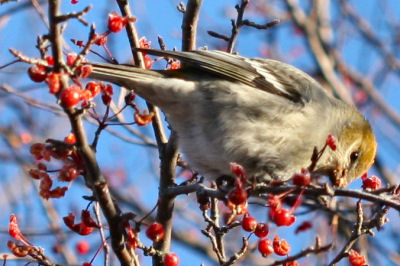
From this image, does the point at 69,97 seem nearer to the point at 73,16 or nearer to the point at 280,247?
the point at 73,16

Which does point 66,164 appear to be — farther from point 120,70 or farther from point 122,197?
point 122,197

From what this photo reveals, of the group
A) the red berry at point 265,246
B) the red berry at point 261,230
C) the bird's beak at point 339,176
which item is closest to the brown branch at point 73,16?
the red berry at point 261,230

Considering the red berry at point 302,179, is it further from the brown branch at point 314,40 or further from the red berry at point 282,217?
the brown branch at point 314,40

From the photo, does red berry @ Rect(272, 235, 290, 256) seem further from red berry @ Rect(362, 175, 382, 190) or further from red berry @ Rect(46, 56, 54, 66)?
red berry @ Rect(46, 56, 54, 66)

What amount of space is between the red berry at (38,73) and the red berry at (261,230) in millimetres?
1419

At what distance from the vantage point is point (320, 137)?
4.58 metres

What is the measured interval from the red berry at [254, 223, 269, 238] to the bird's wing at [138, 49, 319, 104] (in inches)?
45.9

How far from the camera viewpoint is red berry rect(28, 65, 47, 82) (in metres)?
2.79

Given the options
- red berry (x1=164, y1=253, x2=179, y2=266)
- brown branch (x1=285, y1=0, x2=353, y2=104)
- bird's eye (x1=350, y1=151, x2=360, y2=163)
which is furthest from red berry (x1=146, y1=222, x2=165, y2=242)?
brown branch (x1=285, y1=0, x2=353, y2=104)

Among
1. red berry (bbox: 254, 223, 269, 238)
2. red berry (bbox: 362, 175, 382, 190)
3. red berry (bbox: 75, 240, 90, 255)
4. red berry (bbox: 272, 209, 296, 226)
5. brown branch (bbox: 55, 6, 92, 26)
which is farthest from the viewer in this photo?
red berry (bbox: 75, 240, 90, 255)

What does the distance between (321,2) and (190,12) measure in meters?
5.14

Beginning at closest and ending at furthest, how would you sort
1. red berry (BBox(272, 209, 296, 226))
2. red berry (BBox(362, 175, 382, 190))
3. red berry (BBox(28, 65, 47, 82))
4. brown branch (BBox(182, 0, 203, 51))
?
red berry (BBox(28, 65, 47, 82)) → red berry (BBox(272, 209, 296, 226)) → red berry (BBox(362, 175, 382, 190)) → brown branch (BBox(182, 0, 203, 51))

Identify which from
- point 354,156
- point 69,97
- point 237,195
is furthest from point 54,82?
point 354,156

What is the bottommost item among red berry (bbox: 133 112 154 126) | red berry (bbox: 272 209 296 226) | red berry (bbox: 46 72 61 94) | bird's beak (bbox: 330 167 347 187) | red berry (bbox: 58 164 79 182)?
bird's beak (bbox: 330 167 347 187)
